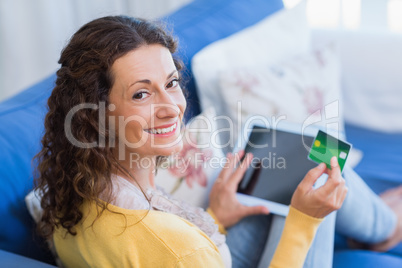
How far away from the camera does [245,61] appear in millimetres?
1589

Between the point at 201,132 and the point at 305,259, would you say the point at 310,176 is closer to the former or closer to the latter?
the point at 305,259

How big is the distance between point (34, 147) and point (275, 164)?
58 centimetres

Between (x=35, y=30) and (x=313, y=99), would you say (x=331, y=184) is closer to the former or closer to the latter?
(x=313, y=99)

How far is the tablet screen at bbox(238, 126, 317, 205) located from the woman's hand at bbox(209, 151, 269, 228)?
0.03 m

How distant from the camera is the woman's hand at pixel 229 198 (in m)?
1.16

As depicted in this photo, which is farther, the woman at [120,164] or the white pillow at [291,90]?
the white pillow at [291,90]

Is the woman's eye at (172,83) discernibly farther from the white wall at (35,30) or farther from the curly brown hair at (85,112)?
the white wall at (35,30)

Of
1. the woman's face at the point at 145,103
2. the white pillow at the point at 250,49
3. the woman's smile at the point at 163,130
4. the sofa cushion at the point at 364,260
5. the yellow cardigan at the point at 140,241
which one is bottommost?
→ the sofa cushion at the point at 364,260

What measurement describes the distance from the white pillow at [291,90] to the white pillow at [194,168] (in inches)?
9.0

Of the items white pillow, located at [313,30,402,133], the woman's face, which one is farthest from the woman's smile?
white pillow, located at [313,30,402,133]

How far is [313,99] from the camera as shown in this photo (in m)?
1.58

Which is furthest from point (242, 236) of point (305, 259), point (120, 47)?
point (120, 47)

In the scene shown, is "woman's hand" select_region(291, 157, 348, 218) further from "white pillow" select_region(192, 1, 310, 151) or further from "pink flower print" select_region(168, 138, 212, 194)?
"white pillow" select_region(192, 1, 310, 151)

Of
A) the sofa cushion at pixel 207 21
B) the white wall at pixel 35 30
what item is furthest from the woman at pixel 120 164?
the white wall at pixel 35 30
